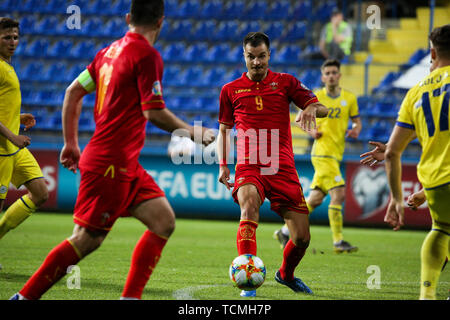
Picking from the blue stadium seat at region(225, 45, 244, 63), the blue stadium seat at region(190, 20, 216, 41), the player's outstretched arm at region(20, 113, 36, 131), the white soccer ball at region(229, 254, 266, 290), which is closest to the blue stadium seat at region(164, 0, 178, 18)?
the blue stadium seat at region(190, 20, 216, 41)

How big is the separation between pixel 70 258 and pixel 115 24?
15578 mm

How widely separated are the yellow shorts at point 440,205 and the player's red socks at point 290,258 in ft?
5.04

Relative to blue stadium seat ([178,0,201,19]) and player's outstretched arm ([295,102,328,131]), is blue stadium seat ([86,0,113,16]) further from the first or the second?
player's outstretched arm ([295,102,328,131])

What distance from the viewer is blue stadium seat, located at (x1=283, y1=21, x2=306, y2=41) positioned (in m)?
17.6

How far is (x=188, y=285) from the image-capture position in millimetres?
5727

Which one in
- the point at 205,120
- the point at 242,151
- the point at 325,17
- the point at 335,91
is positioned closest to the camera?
the point at 242,151

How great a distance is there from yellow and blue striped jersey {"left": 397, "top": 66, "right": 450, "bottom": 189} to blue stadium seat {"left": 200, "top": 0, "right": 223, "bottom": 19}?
14.7 metres

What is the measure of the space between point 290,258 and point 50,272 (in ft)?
7.86

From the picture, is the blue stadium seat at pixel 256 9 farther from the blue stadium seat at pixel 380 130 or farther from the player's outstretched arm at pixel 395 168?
the player's outstretched arm at pixel 395 168

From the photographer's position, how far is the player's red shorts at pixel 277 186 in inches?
210

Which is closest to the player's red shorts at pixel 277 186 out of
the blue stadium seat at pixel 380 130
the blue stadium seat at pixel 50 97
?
the blue stadium seat at pixel 380 130
